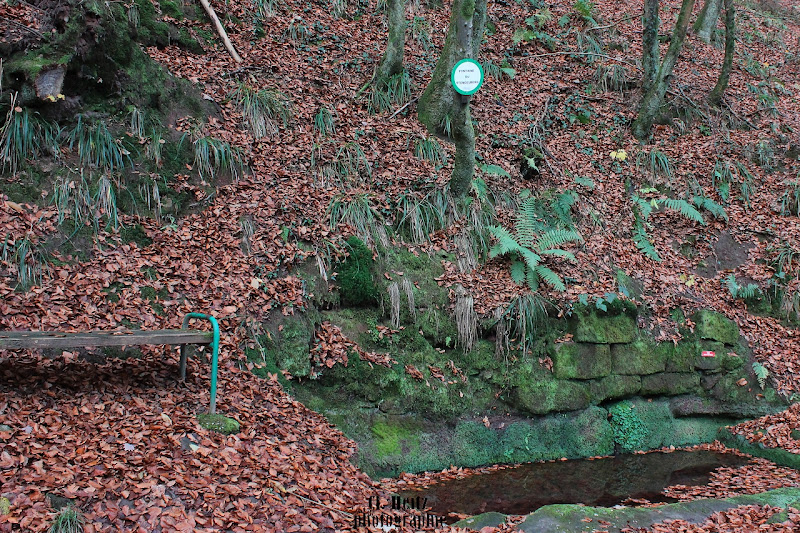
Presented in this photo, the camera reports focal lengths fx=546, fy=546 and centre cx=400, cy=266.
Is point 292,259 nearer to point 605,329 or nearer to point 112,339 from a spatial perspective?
point 112,339

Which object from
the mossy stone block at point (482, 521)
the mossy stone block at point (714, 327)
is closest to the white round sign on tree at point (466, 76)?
the mossy stone block at point (714, 327)

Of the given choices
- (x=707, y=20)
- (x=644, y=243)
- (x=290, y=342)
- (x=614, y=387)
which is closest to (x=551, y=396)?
(x=614, y=387)

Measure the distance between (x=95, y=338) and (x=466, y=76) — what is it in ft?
16.2

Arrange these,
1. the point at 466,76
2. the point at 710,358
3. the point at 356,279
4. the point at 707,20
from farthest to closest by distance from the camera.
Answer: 1. the point at 707,20
2. the point at 710,358
3. the point at 466,76
4. the point at 356,279

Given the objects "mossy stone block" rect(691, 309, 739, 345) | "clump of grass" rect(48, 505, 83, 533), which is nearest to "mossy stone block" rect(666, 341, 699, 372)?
"mossy stone block" rect(691, 309, 739, 345)

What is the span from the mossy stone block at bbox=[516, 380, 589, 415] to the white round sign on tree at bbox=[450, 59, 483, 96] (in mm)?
3702

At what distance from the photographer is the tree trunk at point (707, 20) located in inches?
551

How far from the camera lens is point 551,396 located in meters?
6.75

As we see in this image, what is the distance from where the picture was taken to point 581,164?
32.2 ft

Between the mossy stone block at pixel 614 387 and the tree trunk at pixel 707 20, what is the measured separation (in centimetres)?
1097

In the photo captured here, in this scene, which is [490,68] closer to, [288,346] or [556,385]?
[556,385]

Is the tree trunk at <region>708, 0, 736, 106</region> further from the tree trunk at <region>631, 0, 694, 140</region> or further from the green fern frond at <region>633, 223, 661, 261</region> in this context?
the green fern frond at <region>633, 223, 661, 261</region>

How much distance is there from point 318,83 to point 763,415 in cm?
835

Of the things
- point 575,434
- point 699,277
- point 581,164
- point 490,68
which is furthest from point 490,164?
point 575,434
